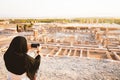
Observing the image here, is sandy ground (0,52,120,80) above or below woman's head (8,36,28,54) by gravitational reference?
below

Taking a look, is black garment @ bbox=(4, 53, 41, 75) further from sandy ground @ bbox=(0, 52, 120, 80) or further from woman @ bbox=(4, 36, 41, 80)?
sandy ground @ bbox=(0, 52, 120, 80)

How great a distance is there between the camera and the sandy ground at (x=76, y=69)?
4.80 meters

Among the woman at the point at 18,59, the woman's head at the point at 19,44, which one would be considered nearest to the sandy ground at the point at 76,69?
the woman at the point at 18,59

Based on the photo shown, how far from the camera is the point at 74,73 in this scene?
199 inches

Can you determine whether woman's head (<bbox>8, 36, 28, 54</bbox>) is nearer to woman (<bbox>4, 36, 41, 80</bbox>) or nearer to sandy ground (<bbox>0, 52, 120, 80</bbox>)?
woman (<bbox>4, 36, 41, 80</bbox>)

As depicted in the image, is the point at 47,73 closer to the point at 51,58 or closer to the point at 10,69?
the point at 51,58

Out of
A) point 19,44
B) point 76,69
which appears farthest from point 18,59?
point 76,69

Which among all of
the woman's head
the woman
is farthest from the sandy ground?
the woman's head

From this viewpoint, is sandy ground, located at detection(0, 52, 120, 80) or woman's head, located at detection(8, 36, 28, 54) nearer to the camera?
woman's head, located at detection(8, 36, 28, 54)

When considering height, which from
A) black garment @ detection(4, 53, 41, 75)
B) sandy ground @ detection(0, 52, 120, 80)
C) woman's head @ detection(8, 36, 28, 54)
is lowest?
sandy ground @ detection(0, 52, 120, 80)

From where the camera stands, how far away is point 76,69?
541 centimetres

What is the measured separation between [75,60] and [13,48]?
14.3 ft

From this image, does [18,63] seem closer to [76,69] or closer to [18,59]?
[18,59]

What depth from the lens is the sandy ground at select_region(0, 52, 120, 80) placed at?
480cm
